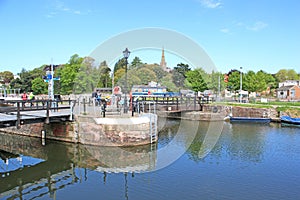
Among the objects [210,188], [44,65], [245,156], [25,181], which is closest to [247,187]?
[210,188]

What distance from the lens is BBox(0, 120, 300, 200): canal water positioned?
9391 mm

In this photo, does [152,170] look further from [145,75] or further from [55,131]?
[145,75]

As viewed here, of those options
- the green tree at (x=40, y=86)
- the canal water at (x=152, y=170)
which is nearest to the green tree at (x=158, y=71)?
the green tree at (x=40, y=86)

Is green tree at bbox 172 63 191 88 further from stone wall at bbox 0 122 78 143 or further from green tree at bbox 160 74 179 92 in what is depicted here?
stone wall at bbox 0 122 78 143

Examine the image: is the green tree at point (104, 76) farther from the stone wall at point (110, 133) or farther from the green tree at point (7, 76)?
the green tree at point (7, 76)

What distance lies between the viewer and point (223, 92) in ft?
206

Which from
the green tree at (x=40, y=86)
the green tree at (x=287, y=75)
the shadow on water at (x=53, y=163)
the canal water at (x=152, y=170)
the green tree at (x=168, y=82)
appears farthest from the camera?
the green tree at (x=287, y=75)

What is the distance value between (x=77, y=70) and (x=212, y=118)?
98.2 feet

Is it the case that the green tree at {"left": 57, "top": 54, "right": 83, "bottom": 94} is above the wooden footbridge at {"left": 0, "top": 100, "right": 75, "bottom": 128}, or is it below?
above

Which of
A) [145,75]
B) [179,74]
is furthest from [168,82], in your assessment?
[145,75]

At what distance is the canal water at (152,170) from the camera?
9391 millimetres

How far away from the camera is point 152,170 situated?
1183 centimetres

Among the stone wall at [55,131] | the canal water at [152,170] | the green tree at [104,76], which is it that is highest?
the green tree at [104,76]

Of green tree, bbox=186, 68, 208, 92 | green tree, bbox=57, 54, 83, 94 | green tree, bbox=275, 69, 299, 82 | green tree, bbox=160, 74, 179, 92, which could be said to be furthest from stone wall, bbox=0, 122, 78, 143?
green tree, bbox=275, 69, 299, 82
